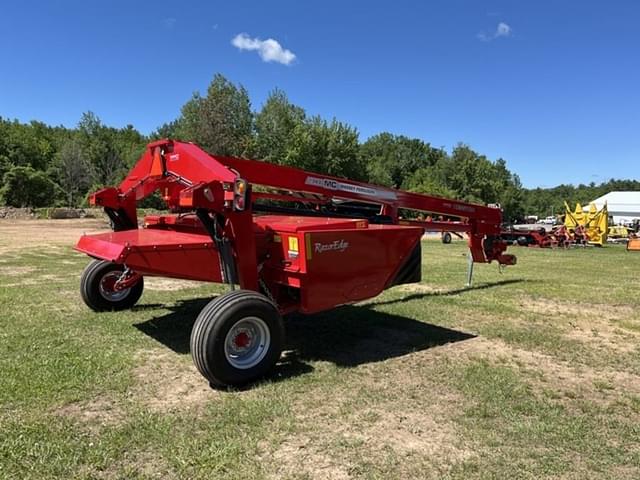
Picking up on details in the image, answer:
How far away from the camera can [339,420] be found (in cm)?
387

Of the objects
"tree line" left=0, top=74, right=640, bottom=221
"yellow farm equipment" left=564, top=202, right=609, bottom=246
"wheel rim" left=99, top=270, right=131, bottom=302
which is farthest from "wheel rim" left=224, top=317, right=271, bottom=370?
"tree line" left=0, top=74, right=640, bottom=221

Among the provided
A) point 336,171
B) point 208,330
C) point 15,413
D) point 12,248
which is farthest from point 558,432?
point 336,171

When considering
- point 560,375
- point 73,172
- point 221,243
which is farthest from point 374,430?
point 73,172

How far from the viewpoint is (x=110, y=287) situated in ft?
23.7

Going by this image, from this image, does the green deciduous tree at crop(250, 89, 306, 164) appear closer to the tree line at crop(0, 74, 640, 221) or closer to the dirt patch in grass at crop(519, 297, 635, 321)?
the tree line at crop(0, 74, 640, 221)

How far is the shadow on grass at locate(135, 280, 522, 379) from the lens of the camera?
214 inches

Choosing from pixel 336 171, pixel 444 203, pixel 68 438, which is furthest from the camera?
pixel 336 171

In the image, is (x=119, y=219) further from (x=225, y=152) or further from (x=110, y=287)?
(x=225, y=152)

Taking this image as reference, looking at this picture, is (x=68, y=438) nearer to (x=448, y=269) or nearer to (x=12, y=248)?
(x=448, y=269)

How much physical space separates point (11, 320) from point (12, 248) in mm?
12201

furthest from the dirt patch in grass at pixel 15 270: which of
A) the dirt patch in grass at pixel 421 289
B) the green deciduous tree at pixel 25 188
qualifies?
the green deciduous tree at pixel 25 188

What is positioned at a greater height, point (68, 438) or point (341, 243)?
point (341, 243)

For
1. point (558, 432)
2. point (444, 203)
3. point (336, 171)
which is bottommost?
A: point (558, 432)

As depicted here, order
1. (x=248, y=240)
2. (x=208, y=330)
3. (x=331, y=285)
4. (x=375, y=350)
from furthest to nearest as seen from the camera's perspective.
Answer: (x=375, y=350) < (x=331, y=285) < (x=248, y=240) < (x=208, y=330)
